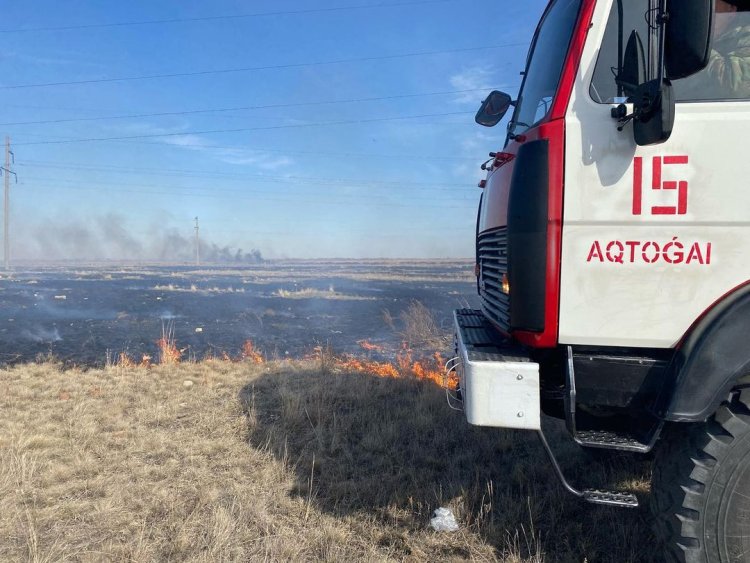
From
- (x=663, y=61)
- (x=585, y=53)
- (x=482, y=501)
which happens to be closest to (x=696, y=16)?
(x=663, y=61)

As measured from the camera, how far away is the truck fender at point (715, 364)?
1.98m

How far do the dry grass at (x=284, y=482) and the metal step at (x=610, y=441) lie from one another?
0.84 metres

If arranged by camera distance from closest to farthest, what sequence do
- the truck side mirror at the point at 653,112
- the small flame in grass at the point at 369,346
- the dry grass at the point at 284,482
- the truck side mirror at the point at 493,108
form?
the truck side mirror at the point at 653,112, the dry grass at the point at 284,482, the truck side mirror at the point at 493,108, the small flame in grass at the point at 369,346

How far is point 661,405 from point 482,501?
1.45 metres

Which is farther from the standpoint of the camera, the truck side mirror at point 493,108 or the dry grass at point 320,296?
the dry grass at point 320,296

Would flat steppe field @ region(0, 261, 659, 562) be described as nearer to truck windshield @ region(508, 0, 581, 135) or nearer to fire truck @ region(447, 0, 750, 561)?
fire truck @ region(447, 0, 750, 561)

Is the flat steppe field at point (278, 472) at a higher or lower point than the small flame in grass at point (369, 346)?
higher

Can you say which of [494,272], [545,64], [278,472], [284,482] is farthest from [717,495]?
[278,472]

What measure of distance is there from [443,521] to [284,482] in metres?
1.31

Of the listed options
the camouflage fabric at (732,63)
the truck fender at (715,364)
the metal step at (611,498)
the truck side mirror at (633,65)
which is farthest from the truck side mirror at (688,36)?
the metal step at (611,498)

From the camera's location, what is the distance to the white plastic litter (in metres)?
3.03

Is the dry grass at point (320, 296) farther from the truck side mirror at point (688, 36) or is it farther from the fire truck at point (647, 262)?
the truck side mirror at point (688, 36)

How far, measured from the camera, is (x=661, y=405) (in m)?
2.14

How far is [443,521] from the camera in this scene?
10.0 ft
